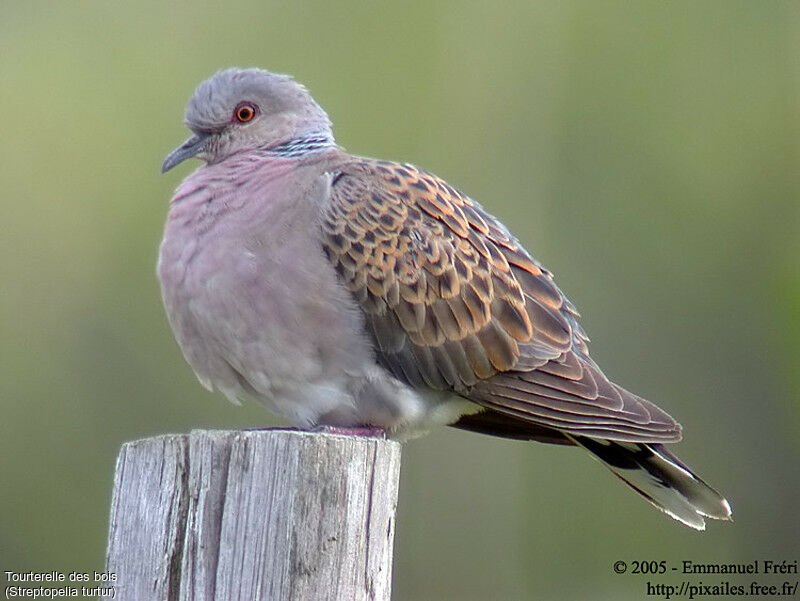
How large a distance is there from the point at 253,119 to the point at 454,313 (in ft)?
3.54

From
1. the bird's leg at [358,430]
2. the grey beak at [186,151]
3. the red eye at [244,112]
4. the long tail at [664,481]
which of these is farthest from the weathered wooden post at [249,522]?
the red eye at [244,112]

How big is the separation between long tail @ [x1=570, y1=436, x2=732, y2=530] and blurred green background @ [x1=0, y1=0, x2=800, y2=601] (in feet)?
13.3

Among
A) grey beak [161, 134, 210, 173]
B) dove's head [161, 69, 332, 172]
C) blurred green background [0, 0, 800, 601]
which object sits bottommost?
grey beak [161, 134, 210, 173]

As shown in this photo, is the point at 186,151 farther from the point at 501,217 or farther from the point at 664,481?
the point at 501,217

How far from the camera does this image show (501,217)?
10203mm

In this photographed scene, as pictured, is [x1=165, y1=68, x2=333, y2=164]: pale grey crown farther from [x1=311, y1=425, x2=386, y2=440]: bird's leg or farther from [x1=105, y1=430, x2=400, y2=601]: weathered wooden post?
[x1=105, y1=430, x2=400, y2=601]: weathered wooden post

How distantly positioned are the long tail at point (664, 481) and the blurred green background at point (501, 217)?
4040 mm

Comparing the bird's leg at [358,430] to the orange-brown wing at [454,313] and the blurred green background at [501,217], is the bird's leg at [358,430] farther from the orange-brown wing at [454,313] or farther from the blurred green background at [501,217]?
the blurred green background at [501,217]

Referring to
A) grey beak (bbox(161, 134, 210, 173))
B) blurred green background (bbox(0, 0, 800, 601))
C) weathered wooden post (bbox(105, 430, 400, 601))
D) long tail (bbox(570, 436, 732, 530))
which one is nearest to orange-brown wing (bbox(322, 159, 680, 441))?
long tail (bbox(570, 436, 732, 530))

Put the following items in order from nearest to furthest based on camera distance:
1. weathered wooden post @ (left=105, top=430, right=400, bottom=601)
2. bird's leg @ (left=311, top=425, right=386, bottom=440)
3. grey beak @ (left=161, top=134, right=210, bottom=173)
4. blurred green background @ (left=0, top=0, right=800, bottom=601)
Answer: weathered wooden post @ (left=105, top=430, right=400, bottom=601)
bird's leg @ (left=311, top=425, right=386, bottom=440)
grey beak @ (left=161, top=134, right=210, bottom=173)
blurred green background @ (left=0, top=0, right=800, bottom=601)

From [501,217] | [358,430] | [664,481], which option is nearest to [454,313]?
[358,430]

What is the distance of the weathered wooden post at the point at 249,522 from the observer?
9.71 ft

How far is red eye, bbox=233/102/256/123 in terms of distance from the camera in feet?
16.2

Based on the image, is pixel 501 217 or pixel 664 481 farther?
pixel 501 217
